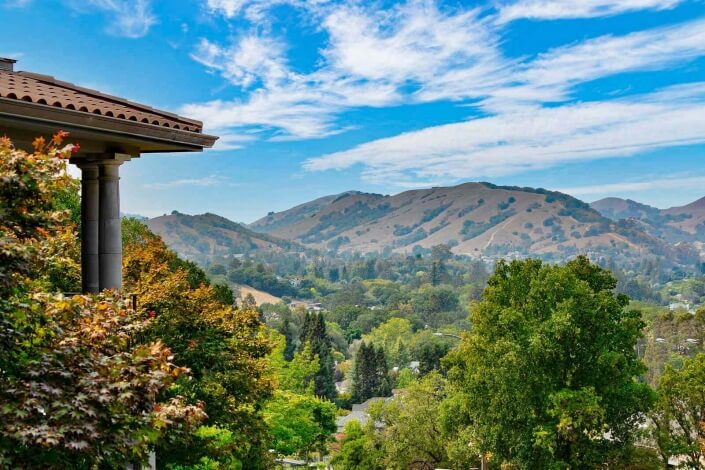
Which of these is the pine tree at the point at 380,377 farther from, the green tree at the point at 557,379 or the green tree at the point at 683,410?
the green tree at the point at 683,410

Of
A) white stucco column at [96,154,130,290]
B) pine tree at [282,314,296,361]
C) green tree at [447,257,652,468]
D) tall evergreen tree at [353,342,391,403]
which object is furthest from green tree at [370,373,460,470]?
pine tree at [282,314,296,361]

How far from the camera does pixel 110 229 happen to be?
8508 mm

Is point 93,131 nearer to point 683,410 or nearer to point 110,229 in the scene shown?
point 110,229

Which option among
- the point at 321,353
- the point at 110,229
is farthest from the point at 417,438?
the point at 321,353

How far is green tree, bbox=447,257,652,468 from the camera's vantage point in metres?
22.6

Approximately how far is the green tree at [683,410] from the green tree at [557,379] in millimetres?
918

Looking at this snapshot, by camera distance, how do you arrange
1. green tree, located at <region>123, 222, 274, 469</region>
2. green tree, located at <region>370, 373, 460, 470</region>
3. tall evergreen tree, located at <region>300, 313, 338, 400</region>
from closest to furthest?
green tree, located at <region>123, 222, 274, 469</region> < green tree, located at <region>370, 373, 460, 470</region> < tall evergreen tree, located at <region>300, 313, 338, 400</region>

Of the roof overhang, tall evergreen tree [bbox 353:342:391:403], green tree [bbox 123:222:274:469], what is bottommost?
tall evergreen tree [bbox 353:342:391:403]

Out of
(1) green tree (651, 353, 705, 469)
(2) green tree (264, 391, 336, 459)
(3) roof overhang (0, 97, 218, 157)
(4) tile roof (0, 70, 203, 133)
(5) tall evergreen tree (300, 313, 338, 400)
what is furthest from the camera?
(5) tall evergreen tree (300, 313, 338, 400)

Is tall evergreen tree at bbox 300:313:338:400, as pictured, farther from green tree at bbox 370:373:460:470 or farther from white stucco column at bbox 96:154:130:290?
→ white stucco column at bbox 96:154:130:290

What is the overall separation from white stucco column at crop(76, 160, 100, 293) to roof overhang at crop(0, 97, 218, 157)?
0.40 metres

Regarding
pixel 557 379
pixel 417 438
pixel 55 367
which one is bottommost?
pixel 417 438

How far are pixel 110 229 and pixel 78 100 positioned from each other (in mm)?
2120

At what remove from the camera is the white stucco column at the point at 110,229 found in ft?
27.3
